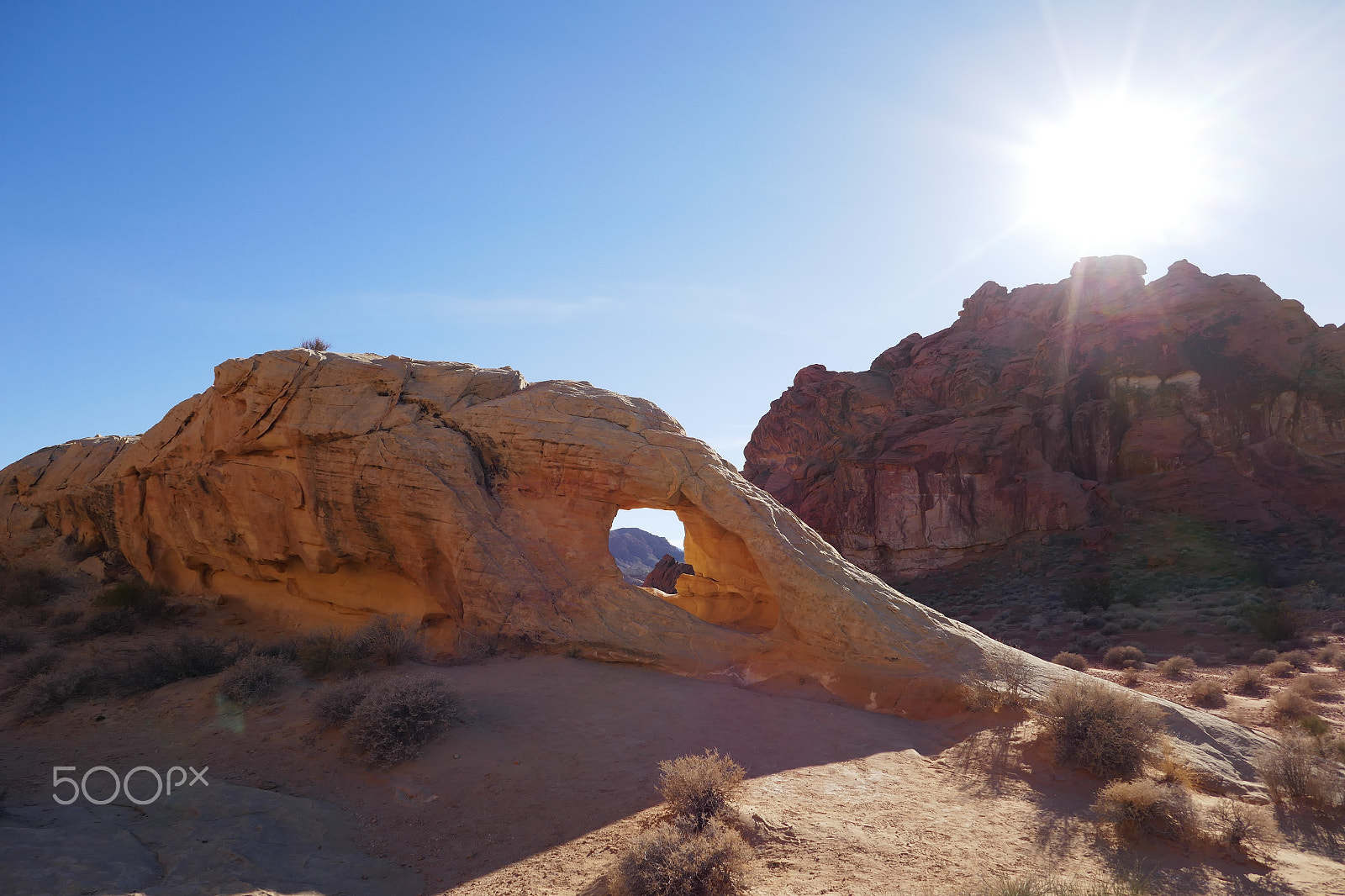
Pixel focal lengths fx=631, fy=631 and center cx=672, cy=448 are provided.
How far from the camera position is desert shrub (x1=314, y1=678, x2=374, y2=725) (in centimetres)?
751

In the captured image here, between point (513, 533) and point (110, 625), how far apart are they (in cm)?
878

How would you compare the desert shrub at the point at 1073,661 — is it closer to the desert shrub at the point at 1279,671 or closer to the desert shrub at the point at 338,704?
the desert shrub at the point at 1279,671

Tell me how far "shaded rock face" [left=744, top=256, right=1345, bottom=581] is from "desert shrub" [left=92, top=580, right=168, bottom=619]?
33501 mm

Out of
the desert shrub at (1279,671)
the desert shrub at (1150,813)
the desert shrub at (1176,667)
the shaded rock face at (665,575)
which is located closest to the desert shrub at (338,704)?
the desert shrub at (1150,813)

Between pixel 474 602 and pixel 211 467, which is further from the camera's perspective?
pixel 211 467

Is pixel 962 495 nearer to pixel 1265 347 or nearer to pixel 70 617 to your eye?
pixel 1265 347

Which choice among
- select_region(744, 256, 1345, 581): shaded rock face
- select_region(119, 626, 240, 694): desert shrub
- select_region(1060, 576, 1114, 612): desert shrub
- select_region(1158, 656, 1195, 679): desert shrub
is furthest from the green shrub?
select_region(744, 256, 1345, 581): shaded rock face

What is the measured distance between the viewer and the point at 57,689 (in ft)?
29.1

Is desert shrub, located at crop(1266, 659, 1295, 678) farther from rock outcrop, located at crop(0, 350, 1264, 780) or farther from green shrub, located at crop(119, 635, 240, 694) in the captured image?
green shrub, located at crop(119, 635, 240, 694)

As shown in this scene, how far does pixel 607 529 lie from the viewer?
1123cm

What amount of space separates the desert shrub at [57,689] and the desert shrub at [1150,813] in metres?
13.0

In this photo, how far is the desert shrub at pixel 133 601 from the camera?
1325 cm

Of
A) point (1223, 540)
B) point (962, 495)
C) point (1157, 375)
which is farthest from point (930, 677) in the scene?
point (1157, 375)

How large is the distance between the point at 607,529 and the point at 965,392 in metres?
37.0
